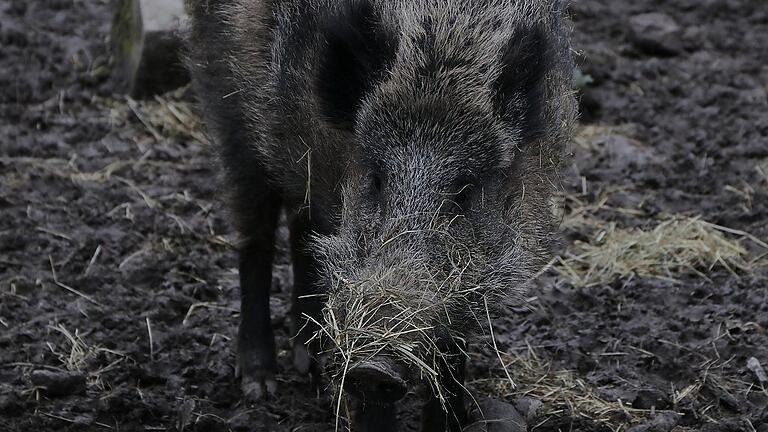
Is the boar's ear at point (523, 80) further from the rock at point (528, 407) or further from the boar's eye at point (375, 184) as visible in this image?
the rock at point (528, 407)

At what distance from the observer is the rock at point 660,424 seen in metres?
4.72

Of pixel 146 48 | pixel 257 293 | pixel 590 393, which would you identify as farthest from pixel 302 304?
pixel 146 48

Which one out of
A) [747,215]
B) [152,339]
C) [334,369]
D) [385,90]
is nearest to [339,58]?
[385,90]

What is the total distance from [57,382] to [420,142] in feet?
6.18

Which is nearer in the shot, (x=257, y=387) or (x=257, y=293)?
(x=257, y=387)

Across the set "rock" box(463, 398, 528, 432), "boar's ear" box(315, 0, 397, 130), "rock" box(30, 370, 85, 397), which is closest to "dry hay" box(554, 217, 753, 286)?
"rock" box(463, 398, 528, 432)

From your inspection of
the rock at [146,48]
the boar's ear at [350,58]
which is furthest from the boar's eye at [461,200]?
the rock at [146,48]

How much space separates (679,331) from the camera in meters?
5.48

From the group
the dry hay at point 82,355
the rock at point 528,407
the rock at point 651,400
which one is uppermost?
the dry hay at point 82,355

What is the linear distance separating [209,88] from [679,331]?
2.32 m

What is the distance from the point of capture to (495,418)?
15.3ft

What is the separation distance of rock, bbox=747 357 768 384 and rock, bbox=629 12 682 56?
13.1ft

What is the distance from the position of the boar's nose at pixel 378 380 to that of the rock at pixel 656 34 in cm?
579

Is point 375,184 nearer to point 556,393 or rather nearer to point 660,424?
point 556,393
